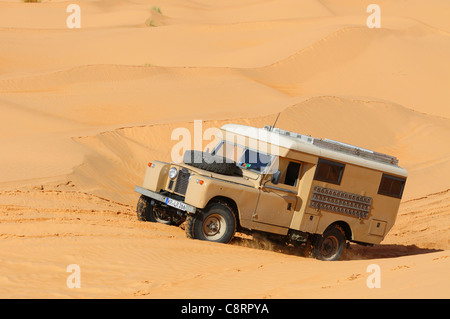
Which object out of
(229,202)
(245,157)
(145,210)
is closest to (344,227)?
(245,157)

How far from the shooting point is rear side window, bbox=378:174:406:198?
15.1 meters

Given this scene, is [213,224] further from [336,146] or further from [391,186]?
[391,186]

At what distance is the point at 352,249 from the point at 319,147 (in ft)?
13.6

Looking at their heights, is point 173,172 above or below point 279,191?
below

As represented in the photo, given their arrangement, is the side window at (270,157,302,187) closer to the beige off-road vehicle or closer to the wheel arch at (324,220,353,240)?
the beige off-road vehicle

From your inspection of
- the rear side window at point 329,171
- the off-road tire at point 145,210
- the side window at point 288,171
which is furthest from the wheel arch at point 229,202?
the off-road tire at point 145,210

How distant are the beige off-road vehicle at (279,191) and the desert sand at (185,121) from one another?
571mm

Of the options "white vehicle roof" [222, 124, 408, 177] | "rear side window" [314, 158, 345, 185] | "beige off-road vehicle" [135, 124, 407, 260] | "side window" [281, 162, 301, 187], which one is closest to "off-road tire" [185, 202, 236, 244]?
"beige off-road vehicle" [135, 124, 407, 260]

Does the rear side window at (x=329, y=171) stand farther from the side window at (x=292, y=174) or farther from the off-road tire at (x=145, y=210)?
the off-road tire at (x=145, y=210)

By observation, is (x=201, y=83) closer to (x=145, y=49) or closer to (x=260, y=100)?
(x=260, y=100)

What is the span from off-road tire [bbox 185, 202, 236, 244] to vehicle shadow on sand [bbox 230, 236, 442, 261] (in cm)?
104

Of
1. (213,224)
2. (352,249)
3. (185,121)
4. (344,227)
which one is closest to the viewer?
(213,224)

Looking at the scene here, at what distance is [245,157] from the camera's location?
13.9m

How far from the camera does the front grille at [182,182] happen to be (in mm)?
13344
